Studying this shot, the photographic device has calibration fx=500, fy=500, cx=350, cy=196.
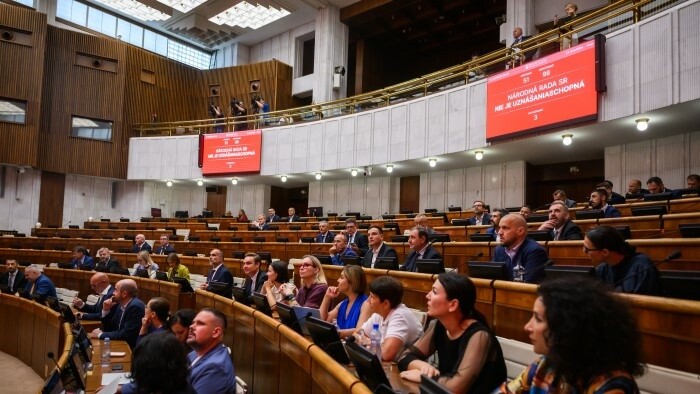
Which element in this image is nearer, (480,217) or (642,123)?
(642,123)

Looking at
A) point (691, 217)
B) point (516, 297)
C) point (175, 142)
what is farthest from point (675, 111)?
point (175, 142)

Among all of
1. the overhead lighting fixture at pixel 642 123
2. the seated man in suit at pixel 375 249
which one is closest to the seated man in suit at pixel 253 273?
the seated man in suit at pixel 375 249

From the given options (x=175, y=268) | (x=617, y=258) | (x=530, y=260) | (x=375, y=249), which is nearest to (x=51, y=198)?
(x=175, y=268)

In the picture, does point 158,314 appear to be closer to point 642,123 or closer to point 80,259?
point 80,259

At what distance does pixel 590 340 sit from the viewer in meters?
1.33

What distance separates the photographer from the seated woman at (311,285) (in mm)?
4027

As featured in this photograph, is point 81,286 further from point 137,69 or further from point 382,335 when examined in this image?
point 137,69

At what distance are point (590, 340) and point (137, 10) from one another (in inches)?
659

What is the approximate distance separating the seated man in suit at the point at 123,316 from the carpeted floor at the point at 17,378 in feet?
2.99

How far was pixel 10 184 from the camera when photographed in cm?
1327

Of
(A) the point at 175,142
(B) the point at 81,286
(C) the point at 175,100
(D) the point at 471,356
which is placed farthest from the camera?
(C) the point at 175,100

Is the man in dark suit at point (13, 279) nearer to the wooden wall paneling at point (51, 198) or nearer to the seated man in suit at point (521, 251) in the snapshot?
the seated man in suit at point (521, 251)

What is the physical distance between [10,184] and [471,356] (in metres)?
14.8

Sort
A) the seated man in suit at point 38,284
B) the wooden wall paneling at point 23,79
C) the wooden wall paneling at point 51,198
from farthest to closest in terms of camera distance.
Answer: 1. the wooden wall paneling at point 51,198
2. the wooden wall paneling at point 23,79
3. the seated man in suit at point 38,284
